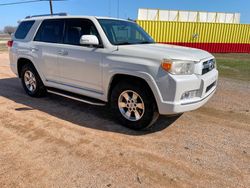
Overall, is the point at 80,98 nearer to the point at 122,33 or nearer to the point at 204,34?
the point at 122,33

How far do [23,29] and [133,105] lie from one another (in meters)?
3.94

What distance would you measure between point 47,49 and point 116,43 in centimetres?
187

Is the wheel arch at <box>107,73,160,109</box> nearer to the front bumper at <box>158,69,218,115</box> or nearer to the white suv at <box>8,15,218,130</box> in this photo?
the white suv at <box>8,15,218,130</box>

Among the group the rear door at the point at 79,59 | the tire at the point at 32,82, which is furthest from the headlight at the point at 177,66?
the tire at the point at 32,82

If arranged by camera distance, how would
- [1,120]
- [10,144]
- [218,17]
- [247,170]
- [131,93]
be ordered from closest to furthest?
[247,170] < [10,144] < [131,93] < [1,120] < [218,17]

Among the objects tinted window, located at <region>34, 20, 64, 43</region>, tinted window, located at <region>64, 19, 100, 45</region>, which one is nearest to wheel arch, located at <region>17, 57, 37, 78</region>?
tinted window, located at <region>34, 20, 64, 43</region>

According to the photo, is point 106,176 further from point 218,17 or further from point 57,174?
point 218,17

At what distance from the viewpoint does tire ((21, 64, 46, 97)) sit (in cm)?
572

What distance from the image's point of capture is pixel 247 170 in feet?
9.54

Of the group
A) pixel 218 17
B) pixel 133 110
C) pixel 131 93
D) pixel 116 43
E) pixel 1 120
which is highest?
pixel 218 17

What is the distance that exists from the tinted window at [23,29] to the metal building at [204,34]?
14.6m

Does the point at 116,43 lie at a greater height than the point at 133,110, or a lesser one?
greater

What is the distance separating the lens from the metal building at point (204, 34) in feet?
65.5

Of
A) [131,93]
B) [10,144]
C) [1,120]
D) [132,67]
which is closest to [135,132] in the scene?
[131,93]
